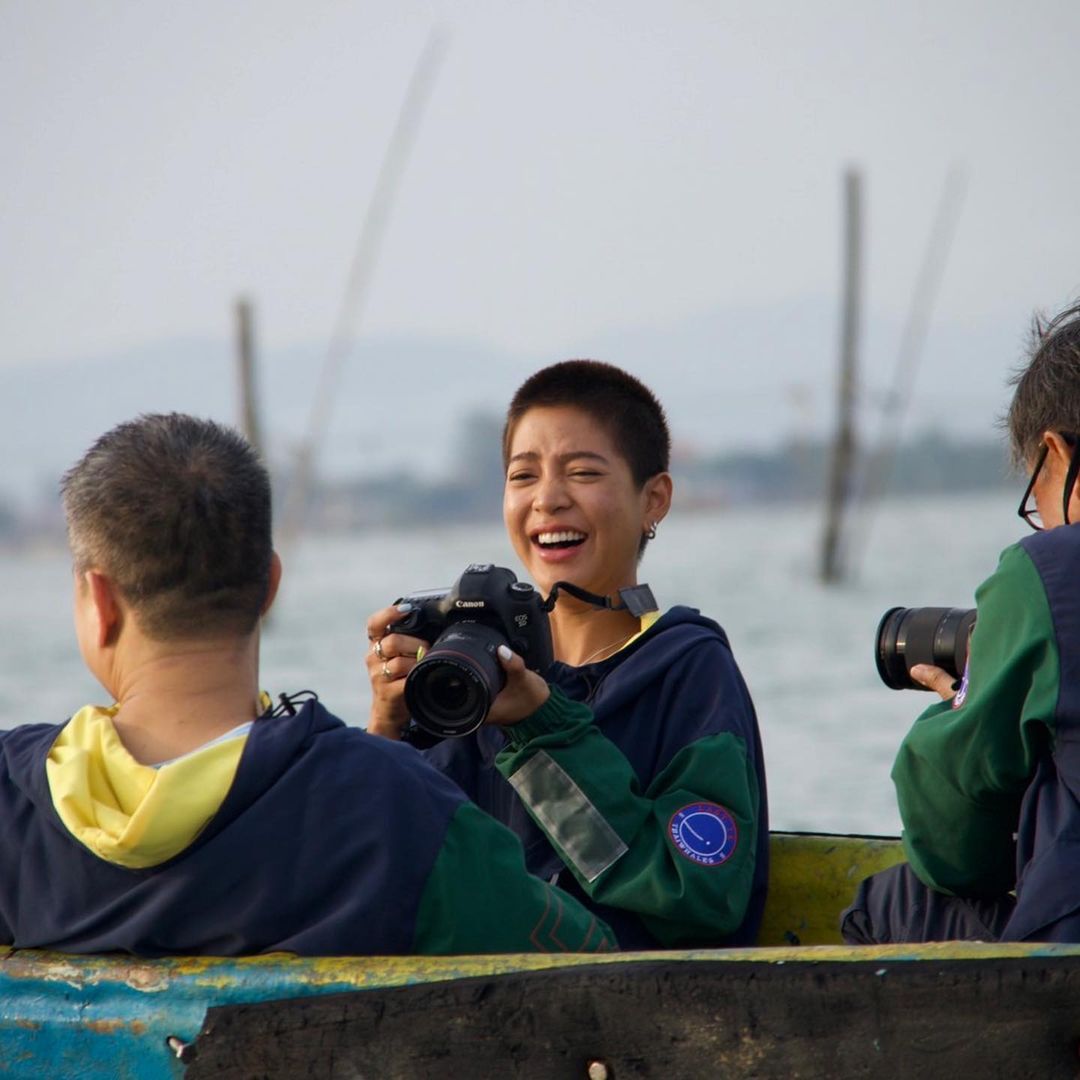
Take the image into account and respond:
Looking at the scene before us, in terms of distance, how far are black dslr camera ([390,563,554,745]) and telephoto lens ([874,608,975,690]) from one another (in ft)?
1.71

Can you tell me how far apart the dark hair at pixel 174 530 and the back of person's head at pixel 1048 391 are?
1057 mm

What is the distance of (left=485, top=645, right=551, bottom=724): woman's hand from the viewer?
254 centimetres

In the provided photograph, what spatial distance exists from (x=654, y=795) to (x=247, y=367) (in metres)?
15.6

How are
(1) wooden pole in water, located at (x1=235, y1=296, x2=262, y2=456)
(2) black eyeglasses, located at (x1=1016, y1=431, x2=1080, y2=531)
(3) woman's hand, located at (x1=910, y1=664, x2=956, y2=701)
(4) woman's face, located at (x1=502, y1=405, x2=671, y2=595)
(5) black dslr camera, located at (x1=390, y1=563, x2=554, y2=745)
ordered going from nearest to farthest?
(2) black eyeglasses, located at (x1=1016, y1=431, x2=1080, y2=531) → (5) black dslr camera, located at (x1=390, y1=563, x2=554, y2=745) → (3) woman's hand, located at (x1=910, y1=664, x2=956, y2=701) → (4) woman's face, located at (x1=502, y1=405, x2=671, y2=595) → (1) wooden pole in water, located at (x1=235, y1=296, x2=262, y2=456)

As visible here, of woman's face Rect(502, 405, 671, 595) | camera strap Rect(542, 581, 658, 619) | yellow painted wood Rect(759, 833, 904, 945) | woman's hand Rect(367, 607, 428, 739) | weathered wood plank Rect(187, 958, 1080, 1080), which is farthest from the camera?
yellow painted wood Rect(759, 833, 904, 945)

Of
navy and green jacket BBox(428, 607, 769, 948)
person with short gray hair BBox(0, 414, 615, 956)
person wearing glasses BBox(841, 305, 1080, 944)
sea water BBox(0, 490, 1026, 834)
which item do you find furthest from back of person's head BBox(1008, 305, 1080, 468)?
sea water BBox(0, 490, 1026, 834)

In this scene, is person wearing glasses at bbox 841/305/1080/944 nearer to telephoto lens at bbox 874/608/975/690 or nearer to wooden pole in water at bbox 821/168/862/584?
telephoto lens at bbox 874/608/975/690

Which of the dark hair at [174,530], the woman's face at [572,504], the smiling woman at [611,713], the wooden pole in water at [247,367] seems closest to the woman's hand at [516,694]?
the smiling woman at [611,713]

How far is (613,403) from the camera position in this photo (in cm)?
333

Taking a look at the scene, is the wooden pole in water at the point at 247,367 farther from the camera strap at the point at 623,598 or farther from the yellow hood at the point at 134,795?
the yellow hood at the point at 134,795

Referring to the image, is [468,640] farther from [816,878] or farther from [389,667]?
[816,878]

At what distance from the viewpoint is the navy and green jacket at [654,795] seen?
2623 mm

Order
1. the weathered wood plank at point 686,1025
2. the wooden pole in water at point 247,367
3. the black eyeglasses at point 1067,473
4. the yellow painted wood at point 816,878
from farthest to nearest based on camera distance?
1. the wooden pole in water at point 247,367
2. the yellow painted wood at point 816,878
3. the black eyeglasses at point 1067,473
4. the weathered wood plank at point 686,1025

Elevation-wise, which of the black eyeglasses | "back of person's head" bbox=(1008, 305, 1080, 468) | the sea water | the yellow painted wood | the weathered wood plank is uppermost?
"back of person's head" bbox=(1008, 305, 1080, 468)
